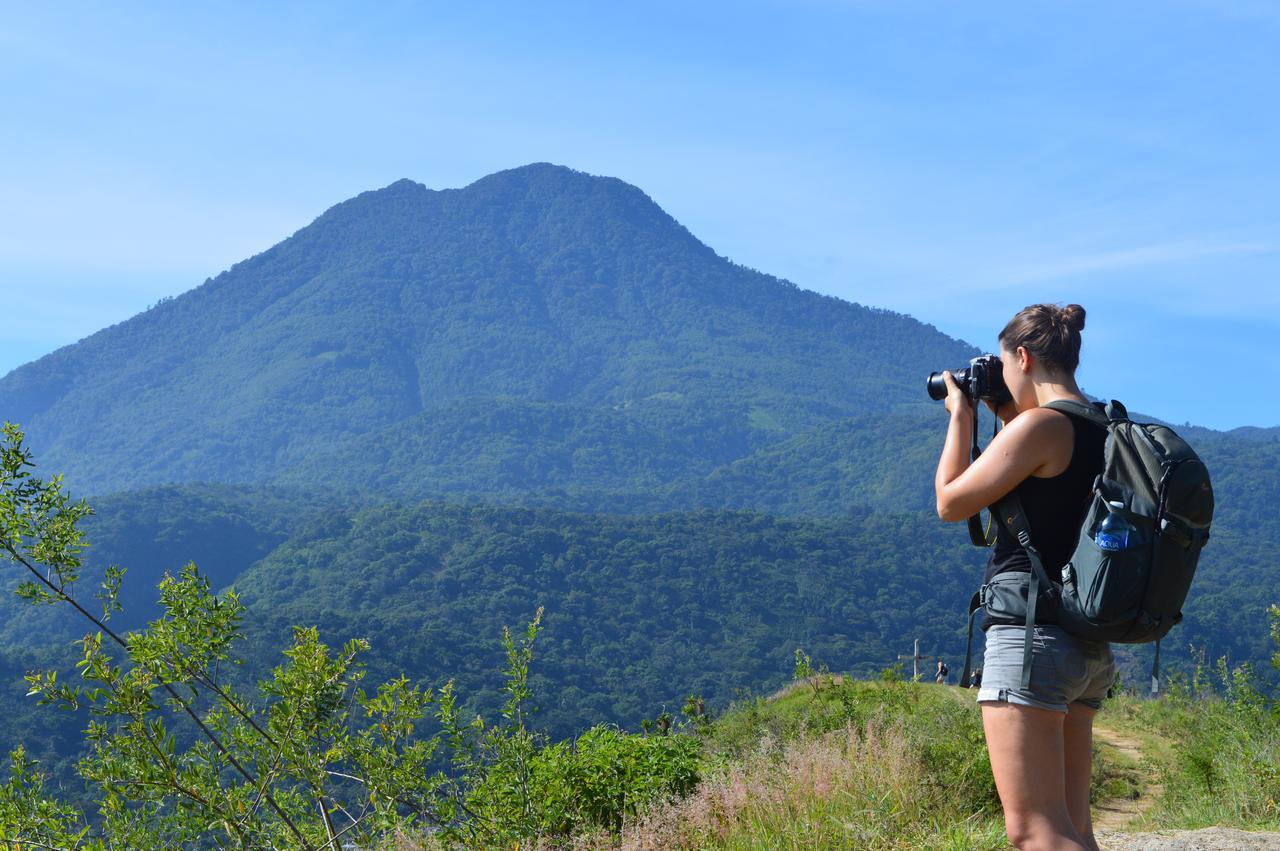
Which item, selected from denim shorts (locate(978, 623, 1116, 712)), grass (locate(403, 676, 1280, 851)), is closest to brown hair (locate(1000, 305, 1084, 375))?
denim shorts (locate(978, 623, 1116, 712))

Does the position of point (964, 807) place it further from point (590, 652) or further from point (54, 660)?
point (590, 652)

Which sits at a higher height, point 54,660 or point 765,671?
point 54,660

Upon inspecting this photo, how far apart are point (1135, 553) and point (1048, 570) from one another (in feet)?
0.63

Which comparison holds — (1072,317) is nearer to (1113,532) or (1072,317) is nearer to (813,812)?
(1113,532)

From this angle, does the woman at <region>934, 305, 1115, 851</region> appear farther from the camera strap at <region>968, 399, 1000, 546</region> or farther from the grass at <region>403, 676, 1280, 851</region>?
the grass at <region>403, 676, 1280, 851</region>

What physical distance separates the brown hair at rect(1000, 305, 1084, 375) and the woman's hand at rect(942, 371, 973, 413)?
0.65 ft

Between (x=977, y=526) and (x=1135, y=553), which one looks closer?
(x=1135, y=553)

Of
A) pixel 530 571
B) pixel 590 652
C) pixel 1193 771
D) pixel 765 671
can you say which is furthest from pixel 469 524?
pixel 1193 771

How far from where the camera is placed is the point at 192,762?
374 centimetres

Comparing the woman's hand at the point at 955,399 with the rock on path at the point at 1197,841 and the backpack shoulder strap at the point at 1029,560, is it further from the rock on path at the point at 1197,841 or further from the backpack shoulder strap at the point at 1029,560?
the rock on path at the point at 1197,841

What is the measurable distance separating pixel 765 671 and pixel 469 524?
44305 millimetres

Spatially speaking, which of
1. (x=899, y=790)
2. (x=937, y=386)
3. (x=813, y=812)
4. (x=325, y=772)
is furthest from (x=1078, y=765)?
(x=325, y=772)

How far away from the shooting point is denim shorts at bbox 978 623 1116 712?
2.39 meters

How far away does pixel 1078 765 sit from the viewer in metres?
2.66
